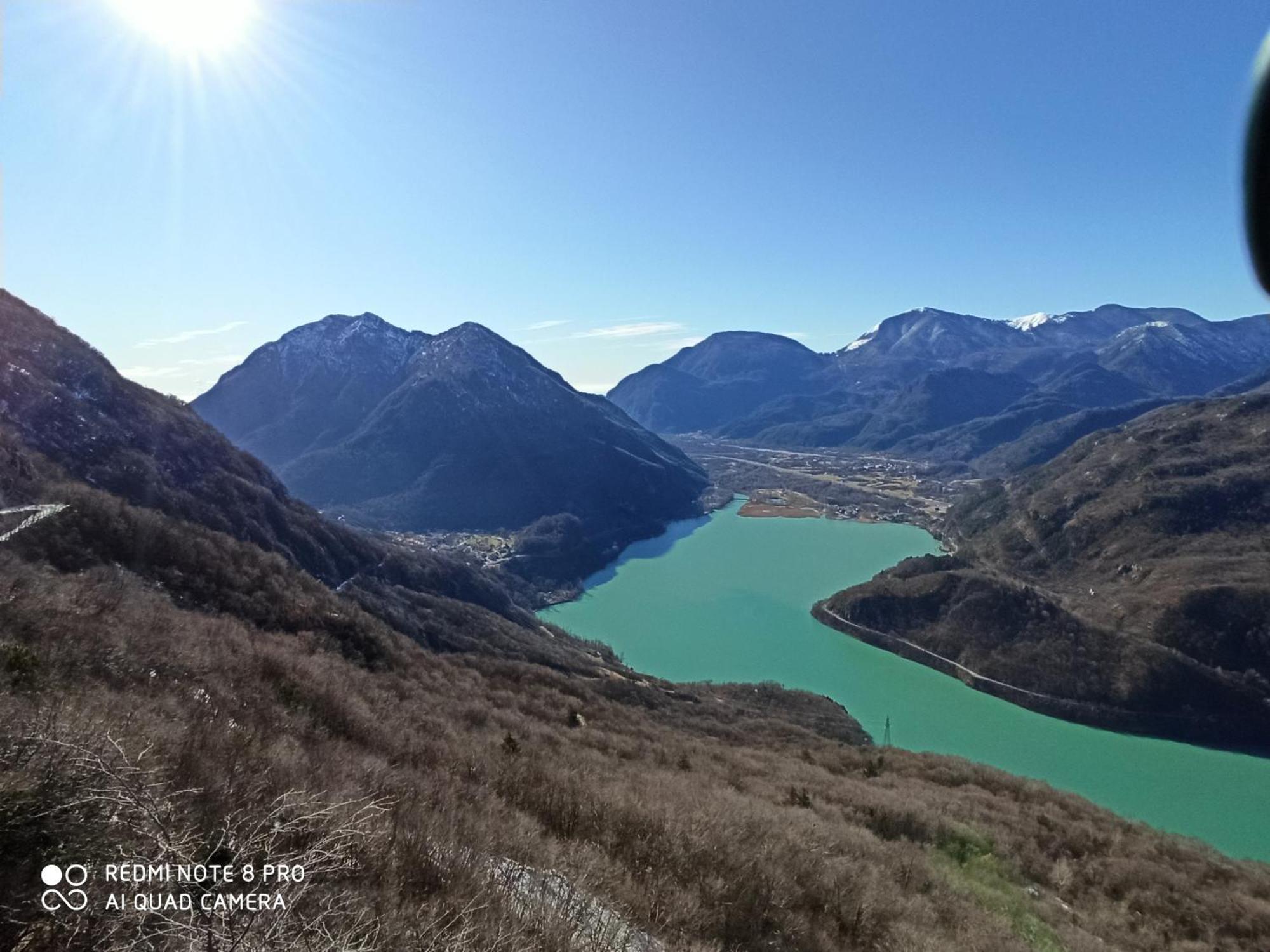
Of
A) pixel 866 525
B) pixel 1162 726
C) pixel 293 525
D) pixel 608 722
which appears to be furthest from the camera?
pixel 866 525

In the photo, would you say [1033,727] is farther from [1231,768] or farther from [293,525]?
[293,525]

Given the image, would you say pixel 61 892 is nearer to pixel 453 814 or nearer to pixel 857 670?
pixel 453 814

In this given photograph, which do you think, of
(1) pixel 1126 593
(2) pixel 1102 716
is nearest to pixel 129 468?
(2) pixel 1102 716

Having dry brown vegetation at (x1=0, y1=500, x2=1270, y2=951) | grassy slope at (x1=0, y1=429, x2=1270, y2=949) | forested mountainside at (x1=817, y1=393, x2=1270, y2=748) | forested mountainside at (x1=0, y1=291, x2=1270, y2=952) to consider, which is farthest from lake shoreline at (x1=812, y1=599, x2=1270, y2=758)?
dry brown vegetation at (x1=0, y1=500, x2=1270, y2=951)

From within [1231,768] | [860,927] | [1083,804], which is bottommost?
[1231,768]

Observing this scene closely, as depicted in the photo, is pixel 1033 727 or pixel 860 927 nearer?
pixel 860 927

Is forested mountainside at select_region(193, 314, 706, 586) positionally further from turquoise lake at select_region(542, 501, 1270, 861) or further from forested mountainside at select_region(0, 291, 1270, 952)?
forested mountainside at select_region(0, 291, 1270, 952)

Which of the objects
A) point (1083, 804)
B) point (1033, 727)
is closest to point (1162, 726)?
point (1033, 727)
